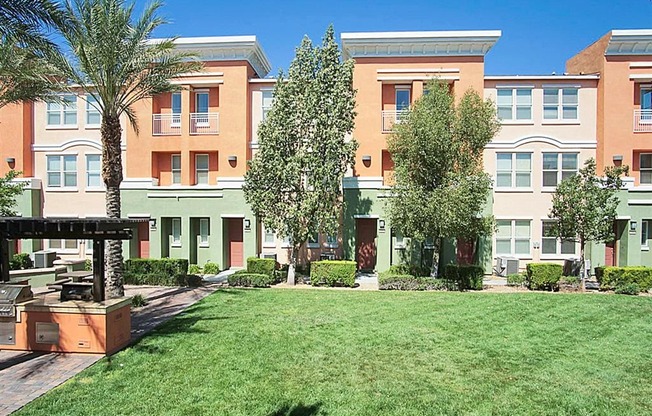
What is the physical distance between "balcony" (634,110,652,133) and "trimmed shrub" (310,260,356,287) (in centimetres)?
1634

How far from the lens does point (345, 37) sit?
65.4 ft

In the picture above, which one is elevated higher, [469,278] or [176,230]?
[176,230]

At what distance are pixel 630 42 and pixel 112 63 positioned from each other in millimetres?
23166

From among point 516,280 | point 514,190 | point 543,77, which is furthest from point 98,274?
point 543,77

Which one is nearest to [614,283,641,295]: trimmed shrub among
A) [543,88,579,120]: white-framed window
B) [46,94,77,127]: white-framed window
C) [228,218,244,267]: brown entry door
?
[543,88,579,120]: white-framed window

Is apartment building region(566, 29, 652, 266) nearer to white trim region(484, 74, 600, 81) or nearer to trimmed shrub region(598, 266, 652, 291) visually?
white trim region(484, 74, 600, 81)

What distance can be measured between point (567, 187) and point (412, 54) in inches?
384

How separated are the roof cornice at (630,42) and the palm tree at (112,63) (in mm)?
20403

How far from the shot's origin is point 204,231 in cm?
2148

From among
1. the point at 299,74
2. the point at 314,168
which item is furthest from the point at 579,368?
the point at 299,74

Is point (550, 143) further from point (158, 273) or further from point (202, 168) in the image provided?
point (158, 273)

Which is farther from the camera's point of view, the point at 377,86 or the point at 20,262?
the point at 377,86

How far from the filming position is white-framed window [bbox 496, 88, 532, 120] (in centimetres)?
2058

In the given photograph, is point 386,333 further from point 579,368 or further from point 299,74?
point 299,74
